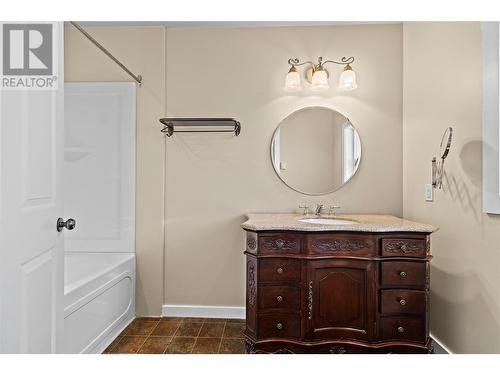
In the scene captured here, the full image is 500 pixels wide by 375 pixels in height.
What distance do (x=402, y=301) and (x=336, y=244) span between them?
19.1 inches

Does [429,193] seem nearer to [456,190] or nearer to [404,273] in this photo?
[456,190]

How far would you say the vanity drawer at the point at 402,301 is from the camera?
183cm

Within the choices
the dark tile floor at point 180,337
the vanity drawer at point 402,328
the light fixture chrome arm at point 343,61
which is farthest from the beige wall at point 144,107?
the vanity drawer at point 402,328

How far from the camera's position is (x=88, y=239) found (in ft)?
8.63

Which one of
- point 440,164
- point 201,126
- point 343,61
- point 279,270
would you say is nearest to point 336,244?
point 279,270

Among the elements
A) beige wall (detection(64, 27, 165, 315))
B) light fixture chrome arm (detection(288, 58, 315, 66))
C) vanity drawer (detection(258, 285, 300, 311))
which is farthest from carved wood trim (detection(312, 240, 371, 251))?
light fixture chrome arm (detection(288, 58, 315, 66))

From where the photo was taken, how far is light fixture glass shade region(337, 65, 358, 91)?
95.8 inches

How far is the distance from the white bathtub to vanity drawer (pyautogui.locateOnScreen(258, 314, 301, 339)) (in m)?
1.02

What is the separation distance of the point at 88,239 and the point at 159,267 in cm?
63
